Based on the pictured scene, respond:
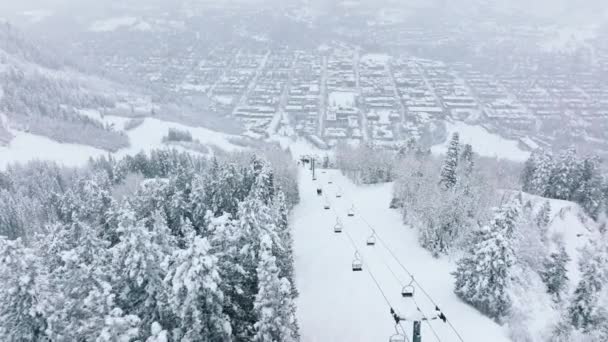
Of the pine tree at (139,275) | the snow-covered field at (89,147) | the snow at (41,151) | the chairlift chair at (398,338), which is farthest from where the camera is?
the snow-covered field at (89,147)

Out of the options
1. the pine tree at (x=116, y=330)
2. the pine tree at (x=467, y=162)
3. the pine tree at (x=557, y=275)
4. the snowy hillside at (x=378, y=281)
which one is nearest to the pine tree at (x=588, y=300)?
the snowy hillside at (x=378, y=281)

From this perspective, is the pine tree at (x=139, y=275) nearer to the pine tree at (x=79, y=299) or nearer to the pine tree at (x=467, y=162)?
the pine tree at (x=79, y=299)

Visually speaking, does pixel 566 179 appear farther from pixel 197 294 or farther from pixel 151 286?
pixel 151 286

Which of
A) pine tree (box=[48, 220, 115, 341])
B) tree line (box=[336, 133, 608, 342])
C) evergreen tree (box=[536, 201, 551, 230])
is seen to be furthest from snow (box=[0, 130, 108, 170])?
evergreen tree (box=[536, 201, 551, 230])

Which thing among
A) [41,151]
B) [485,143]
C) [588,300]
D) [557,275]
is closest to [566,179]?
[557,275]

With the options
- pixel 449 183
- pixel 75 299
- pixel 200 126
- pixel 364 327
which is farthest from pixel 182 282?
pixel 200 126

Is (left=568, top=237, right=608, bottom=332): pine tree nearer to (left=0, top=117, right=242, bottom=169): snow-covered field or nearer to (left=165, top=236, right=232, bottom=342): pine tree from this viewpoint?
(left=165, top=236, right=232, bottom=342): pine tree
